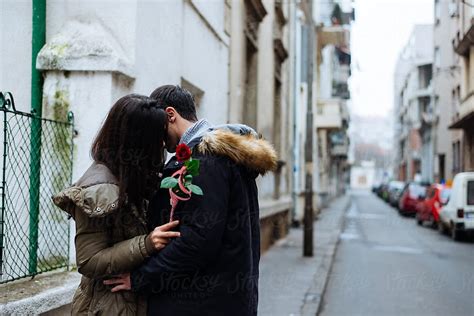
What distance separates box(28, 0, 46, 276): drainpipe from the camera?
4.97 metres

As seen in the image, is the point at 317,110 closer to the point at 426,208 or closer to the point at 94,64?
the point at 426,208

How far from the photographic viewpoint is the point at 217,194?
2.64 metres

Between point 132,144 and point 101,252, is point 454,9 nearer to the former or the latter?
point 132,144

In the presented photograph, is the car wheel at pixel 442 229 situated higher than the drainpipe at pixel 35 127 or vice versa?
the drainpipe at pixel 35 127

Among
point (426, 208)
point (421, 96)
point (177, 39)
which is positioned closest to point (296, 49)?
point (426, 208)

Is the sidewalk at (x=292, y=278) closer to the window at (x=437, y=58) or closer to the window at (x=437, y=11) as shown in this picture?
the window at (x=437, y=11)

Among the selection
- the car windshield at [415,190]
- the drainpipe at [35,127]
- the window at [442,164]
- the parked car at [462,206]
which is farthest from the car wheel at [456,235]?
the window at [442,164]

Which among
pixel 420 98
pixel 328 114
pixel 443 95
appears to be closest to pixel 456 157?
pixel 443 95

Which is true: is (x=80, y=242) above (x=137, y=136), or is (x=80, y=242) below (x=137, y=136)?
below

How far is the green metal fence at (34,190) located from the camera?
4.73 metres

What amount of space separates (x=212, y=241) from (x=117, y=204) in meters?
0.43

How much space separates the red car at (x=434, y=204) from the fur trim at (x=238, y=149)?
1806 cm

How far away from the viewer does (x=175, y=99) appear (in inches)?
116

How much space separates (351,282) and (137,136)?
26.6ft
